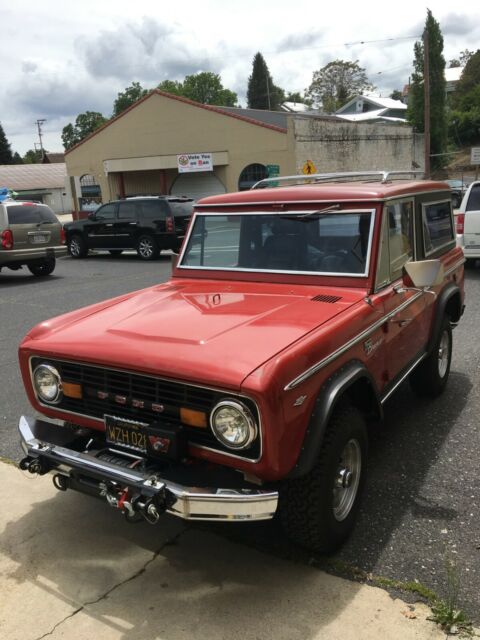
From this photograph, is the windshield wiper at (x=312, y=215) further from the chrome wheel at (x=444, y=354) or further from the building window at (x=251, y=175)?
the building window at (x=251, y=175)

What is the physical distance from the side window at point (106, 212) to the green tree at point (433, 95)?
130 ft

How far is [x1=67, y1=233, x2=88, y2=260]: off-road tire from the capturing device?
17688 mm

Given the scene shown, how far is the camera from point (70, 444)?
9.98 feet

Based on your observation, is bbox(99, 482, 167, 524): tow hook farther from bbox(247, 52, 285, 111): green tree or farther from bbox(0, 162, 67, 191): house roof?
bbox(247, 52, 285, 111): green tree

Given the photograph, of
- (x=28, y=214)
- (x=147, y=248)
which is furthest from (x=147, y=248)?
(x=28, y=214)

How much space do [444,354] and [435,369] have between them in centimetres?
38

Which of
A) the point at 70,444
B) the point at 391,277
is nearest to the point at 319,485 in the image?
the point at 70,444

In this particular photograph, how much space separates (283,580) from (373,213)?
2251 millimetres

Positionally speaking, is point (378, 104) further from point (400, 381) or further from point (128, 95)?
point (400, 381)

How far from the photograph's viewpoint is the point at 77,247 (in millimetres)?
17812

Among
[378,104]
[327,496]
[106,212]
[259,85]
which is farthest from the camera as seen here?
[259,85]

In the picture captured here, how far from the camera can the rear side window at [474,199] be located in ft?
35.3

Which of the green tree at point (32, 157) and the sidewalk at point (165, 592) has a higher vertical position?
the green tree at point (32, 157)

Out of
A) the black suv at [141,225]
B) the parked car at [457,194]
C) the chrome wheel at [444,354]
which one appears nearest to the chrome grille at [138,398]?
the chrome wheel at [444,354]
